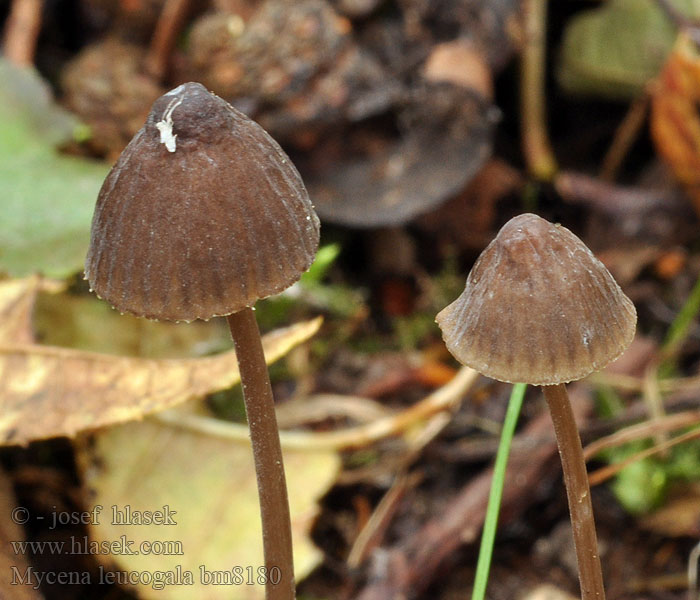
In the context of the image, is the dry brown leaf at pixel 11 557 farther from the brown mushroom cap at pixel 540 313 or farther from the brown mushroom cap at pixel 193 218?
the brown mushroom cap at pixel 540 313

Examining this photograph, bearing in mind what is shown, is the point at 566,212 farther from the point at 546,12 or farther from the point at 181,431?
the point at 181,431

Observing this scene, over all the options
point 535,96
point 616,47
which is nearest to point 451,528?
point 535,96

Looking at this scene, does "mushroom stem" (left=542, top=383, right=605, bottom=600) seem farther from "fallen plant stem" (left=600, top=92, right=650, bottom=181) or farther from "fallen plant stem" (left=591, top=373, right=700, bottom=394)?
"fallen plant stem" (left=600, top=92, right=650, bottom=181)

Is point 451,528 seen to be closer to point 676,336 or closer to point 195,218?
point 676,336

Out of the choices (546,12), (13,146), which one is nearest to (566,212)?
(546,12)

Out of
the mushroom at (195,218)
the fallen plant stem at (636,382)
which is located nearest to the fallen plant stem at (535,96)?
the fallen plant stem at (636,382)
